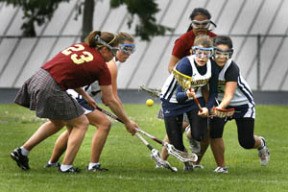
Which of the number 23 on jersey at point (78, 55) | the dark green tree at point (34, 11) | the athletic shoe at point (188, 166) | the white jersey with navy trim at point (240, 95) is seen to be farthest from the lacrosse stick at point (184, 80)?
the dark green tree at point (34, 11)

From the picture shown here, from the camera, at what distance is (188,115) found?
11.7 meters

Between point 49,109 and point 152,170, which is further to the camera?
point 152,170

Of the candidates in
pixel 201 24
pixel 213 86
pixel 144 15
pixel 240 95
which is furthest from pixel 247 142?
pixel 144 15

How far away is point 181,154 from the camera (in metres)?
11.6

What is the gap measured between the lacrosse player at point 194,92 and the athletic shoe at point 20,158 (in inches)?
70.2

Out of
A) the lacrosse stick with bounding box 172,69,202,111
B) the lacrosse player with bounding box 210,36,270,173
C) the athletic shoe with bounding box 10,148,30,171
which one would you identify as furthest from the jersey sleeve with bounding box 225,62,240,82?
the athletic shoe with bounding box 10,148,30,171

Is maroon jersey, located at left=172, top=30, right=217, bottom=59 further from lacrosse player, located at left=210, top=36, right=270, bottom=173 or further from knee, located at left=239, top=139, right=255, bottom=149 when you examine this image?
knee, located at left=239, top=139, right=255, bottom=149

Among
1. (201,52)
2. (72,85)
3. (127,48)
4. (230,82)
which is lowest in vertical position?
(72,85)

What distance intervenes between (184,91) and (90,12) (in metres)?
29.9

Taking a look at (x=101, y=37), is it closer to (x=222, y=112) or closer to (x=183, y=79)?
(x=183, y=79)

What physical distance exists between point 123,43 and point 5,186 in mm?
2882

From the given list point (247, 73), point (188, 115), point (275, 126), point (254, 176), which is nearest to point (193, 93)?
point (188, 115)

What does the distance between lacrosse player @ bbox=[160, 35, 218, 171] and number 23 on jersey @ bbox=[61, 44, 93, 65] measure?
1127 millimetres

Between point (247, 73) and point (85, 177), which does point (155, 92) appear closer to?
point (85, 177)
